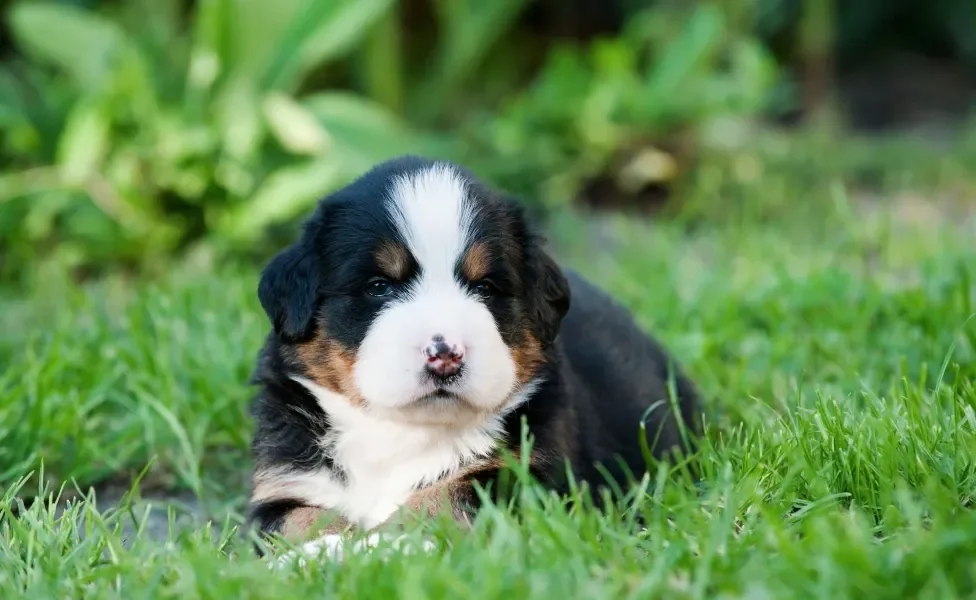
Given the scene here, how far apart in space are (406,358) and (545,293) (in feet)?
1.80

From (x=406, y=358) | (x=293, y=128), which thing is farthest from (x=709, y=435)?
(x=293, y=128)

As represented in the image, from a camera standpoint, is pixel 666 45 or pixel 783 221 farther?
pixel 666 45

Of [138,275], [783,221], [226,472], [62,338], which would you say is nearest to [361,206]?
[226,472]

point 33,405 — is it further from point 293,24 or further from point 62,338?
point 293,24

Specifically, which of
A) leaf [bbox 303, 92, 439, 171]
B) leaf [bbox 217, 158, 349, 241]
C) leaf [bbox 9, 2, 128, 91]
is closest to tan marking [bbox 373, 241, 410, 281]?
leaf [bbox 217, 158, 349, 241]

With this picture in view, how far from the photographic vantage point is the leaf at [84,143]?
6273 millimetres

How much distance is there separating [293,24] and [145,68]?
917 millimetres

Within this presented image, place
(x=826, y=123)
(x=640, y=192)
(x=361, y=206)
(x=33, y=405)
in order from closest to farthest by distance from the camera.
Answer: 1. (x=361, y=206)
2. (x=33, y=405)
3. (x=640, y=192)
4. (x=826, y=123)

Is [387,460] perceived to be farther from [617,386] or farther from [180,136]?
[180,136]

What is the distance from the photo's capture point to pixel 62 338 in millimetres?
4594

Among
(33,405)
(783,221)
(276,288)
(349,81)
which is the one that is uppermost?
(349,81)

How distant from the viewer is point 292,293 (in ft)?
10.00

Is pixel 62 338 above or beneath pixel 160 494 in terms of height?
above

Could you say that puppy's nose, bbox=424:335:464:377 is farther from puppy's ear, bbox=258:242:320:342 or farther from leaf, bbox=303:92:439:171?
leaf, bbox=303:92:439:171
